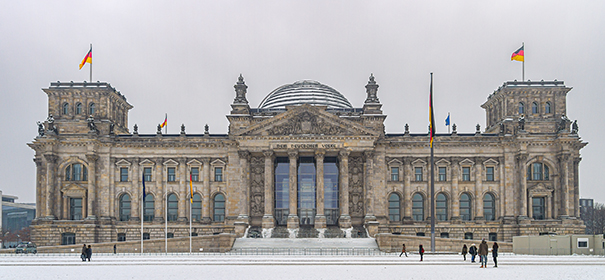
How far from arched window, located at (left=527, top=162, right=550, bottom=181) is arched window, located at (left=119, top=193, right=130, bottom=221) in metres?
48.6

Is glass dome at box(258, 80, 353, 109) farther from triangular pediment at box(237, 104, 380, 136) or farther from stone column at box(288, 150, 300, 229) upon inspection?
stone column at box(288, 150, 300, 229)

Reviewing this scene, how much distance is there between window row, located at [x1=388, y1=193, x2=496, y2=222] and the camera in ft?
270

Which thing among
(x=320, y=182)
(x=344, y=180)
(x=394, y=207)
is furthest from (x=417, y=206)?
(x=320, y=182)

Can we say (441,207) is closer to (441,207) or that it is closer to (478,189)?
(441,207)

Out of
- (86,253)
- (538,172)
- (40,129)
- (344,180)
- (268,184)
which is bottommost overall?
(86,253)

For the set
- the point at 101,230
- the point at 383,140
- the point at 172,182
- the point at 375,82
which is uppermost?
the point at 375,82

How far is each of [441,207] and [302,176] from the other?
1746 cm

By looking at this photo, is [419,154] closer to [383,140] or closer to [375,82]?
[383,140]

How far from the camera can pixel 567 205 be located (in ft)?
261

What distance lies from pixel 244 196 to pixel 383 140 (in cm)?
1776

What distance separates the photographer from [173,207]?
82500 mm

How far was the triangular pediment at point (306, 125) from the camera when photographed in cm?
7688

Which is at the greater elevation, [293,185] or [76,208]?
[293,185]
